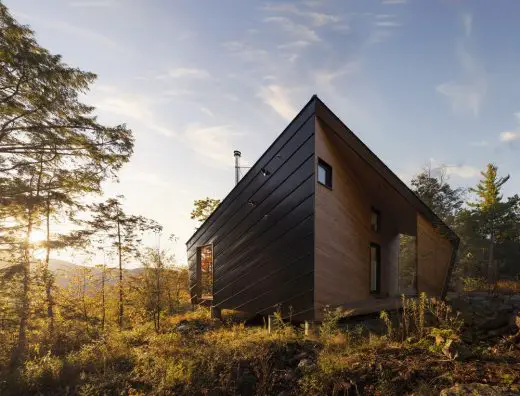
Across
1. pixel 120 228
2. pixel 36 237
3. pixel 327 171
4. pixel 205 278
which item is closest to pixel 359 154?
pixel 327 171

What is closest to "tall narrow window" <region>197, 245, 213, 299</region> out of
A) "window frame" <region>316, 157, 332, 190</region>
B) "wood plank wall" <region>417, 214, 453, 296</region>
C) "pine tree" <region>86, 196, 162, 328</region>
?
"pine tree" <region>86, 196, 162, 328</region>

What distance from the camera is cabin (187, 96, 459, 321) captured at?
7.05 m

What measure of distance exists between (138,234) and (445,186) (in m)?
23.4

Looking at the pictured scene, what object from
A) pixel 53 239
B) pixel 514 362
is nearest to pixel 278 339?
pixel 514 362

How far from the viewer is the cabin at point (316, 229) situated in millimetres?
7055

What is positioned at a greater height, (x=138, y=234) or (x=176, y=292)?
(x=138, y=234)

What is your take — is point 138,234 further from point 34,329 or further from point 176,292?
point 34,329

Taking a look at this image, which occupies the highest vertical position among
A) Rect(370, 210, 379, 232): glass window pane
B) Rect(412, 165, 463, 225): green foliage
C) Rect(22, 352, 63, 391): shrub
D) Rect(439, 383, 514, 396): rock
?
Rect(412, 165, 463, 225): green foliage

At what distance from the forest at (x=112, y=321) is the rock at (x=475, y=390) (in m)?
0.06

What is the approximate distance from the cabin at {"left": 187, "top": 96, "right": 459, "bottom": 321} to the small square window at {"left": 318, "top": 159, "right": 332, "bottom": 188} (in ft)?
0.09

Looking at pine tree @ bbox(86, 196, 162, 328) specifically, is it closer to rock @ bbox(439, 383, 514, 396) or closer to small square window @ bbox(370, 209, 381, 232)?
small square window @ bbox(370, 209, 381, 232)

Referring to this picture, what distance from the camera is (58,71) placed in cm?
819

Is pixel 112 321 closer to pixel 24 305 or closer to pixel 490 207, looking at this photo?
pixel 24 305

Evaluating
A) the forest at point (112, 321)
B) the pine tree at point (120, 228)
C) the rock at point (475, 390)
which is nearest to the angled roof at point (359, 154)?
the forest at point (112, 321)
